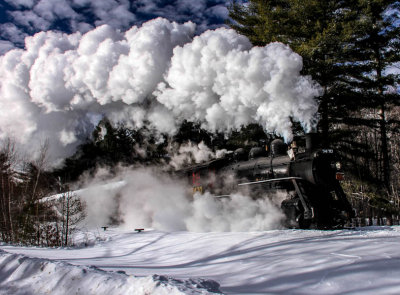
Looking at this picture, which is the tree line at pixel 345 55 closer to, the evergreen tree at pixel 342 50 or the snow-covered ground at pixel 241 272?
the evergreen tree at pixel 342 50

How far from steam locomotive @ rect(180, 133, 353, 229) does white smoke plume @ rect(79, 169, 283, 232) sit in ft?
1.26

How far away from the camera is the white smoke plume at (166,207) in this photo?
8227 mm

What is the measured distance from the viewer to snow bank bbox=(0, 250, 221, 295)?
8.78ft

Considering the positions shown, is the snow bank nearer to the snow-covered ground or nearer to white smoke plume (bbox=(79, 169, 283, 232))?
the snow-covered ground

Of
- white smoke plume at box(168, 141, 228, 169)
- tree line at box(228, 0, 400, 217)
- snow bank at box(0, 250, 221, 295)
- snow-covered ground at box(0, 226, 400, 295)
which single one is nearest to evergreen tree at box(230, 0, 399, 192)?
tree line at box(228, 0, 400, 217)

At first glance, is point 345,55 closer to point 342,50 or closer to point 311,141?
point 342,50

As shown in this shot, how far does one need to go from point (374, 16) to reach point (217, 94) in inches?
437

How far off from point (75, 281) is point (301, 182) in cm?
592

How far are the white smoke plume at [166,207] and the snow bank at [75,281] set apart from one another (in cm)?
517

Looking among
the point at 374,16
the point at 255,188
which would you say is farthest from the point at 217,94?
the point at 374,16

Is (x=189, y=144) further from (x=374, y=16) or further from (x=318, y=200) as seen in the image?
(x=374, y=16)

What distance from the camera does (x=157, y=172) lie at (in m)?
12.7

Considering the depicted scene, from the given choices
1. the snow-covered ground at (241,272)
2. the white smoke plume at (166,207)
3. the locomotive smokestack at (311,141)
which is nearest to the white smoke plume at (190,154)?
the white smoke plume at (166,207)

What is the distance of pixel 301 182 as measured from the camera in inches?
302
